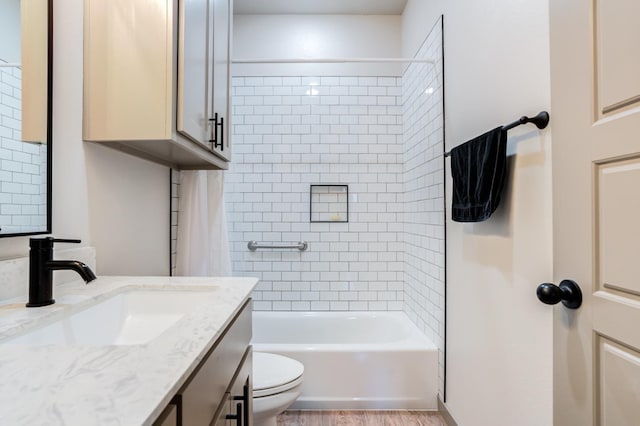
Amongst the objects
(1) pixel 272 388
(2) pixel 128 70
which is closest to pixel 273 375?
(1) pixel 272 388

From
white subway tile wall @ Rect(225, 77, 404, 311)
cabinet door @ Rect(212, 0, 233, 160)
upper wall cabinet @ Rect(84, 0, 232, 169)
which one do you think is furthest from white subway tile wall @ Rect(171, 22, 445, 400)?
upper wall cabinet @ Rect(84, 0, 232, 169)

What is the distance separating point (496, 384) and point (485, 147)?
3.19ft

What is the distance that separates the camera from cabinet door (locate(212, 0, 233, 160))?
1.52 m

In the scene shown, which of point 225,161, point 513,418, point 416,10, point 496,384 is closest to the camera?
point 513,418

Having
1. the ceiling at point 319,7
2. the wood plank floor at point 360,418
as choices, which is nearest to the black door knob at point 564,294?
the wood plank floor at point 360,418

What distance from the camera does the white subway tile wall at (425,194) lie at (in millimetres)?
2033

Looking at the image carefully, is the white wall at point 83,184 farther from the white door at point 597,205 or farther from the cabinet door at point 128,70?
the white door at point 597,205

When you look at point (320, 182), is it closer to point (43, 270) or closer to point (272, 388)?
point (272, 388)

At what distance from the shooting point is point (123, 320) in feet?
3.46

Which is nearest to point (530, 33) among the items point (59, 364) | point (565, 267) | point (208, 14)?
point (565, 267)

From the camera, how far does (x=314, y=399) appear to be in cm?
204

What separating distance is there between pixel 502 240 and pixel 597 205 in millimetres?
597

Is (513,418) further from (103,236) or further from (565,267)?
(103,236)

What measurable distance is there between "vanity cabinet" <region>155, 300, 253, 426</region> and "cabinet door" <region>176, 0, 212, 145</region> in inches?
28.0
